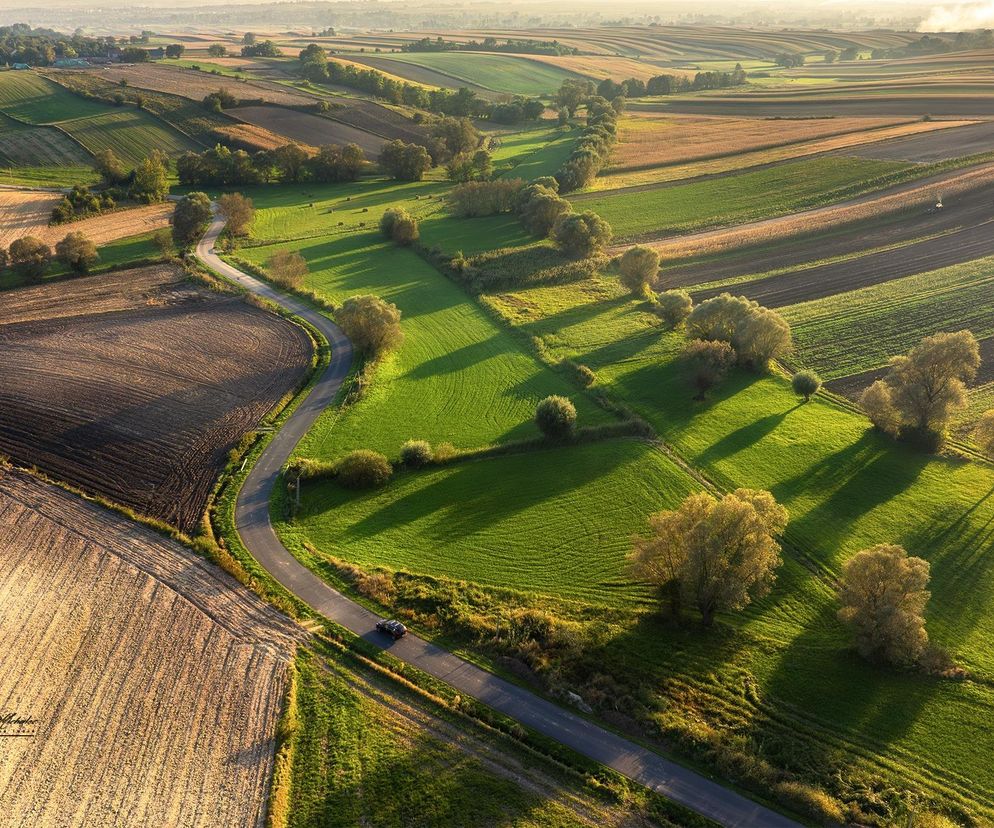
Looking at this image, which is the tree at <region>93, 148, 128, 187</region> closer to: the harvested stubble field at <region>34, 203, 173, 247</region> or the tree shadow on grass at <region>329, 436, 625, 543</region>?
the harvested stubble field at <region>34, 203, 173, 247</region>

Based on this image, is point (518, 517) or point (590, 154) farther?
point (590, 154)

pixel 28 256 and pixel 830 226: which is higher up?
pixel 830 226

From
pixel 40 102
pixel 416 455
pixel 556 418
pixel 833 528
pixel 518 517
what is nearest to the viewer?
pixel 833 528

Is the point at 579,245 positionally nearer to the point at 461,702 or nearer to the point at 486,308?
the point at 486,308

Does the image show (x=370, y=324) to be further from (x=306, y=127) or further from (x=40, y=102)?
(x=40, y=102)

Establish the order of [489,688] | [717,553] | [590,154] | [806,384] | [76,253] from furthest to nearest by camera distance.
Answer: [590,154] < [76,253] < [806,384] < [717,553] < [489,688]

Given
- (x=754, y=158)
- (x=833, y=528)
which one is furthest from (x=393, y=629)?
(x=754, y=158)
